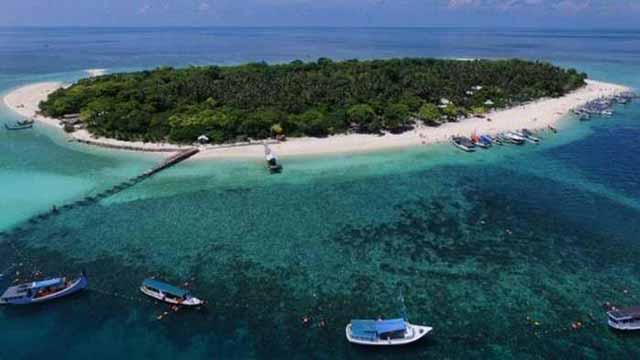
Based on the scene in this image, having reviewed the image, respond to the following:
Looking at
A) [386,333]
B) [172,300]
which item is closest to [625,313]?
[386,333]

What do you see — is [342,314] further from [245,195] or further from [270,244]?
[245,195]

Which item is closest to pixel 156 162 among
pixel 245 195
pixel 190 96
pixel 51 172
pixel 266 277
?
pixel 51 172

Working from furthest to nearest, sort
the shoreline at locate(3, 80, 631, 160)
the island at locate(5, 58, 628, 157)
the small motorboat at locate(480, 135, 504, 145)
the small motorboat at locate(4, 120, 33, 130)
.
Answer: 1. the small motorboat at locate(4, 120, 33, 130)
2. the island at locate(5, 58, 628, 157)
3. the small motorboat at locate(480, 135, 504, 145)
4. the shoreline at locate(3, 80, 631, 160)

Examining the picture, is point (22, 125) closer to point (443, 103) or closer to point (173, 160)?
point (173, 160)

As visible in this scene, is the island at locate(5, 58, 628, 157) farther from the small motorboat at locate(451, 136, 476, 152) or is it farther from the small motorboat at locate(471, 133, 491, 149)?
the small motorboat at locate(471, 133, 491, 149)

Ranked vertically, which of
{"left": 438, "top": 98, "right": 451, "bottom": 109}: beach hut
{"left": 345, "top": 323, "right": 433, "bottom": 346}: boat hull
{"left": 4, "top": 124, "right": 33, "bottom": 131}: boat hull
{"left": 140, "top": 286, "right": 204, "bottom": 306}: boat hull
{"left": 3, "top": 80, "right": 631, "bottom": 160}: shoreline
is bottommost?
{"left": 345, "top": 323, "right": 433, "bottom": 346}: boat hull

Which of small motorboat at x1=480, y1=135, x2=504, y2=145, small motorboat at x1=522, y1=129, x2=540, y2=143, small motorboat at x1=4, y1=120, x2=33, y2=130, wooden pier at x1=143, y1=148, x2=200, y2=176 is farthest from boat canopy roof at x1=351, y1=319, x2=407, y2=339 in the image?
small motorboat at x1=4, y1=120, x2=33, y2=130
